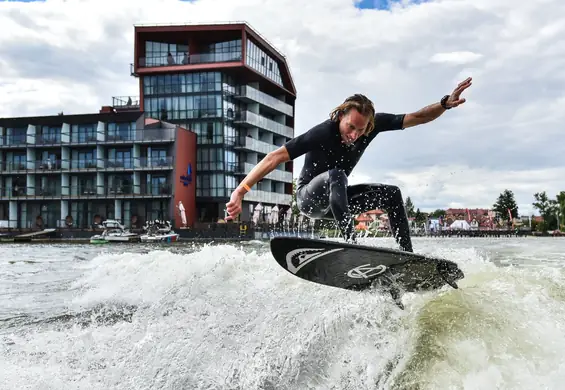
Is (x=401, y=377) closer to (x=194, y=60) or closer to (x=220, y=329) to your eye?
(x=220, y=329)

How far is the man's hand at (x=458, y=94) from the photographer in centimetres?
408

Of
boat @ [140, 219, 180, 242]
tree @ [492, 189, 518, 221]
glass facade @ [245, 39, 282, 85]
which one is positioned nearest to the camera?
boat @ [140, 219, 180, 242]

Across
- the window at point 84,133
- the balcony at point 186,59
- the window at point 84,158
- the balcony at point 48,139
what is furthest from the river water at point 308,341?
the balcony at point 48,139

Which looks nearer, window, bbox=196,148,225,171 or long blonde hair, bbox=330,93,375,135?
long blonde hair, bbox=330,93,375,135

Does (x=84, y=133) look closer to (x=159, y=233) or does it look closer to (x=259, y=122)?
(x=159, y=233)

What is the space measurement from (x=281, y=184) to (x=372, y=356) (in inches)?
2220

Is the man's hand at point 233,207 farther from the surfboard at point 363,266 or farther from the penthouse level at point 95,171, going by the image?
the penthouse level at point 95,171

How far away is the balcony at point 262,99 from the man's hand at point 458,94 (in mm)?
49356

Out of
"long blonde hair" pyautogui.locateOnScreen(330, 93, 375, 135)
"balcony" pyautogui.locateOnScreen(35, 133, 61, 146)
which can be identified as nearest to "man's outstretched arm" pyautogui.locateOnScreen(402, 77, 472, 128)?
"long blonde hair" pyautogui.locateOnScreen(330, 93, 375, 135)

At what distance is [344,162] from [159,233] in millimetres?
39219

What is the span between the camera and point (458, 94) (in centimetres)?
411

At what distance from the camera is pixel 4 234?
148ft

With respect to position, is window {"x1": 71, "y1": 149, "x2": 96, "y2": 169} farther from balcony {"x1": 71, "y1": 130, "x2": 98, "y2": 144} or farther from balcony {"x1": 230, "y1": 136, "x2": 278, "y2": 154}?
balcony {"x1": 230, "y1": 136, "x2": 278, "y2": 154}

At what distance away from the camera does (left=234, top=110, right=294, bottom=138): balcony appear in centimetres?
5234
